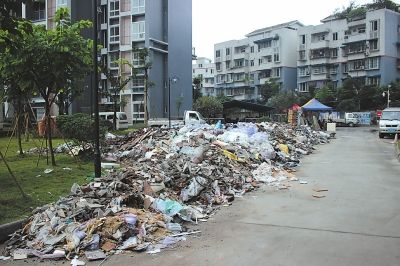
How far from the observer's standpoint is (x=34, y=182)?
1117 cm

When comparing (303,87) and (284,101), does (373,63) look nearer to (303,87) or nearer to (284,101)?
(284,101)

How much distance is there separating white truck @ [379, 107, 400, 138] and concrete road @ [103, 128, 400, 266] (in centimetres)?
2110

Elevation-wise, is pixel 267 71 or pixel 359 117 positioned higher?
pixel 267 71

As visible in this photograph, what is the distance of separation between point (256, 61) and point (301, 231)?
87291mm

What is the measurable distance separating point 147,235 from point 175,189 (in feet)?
10.7

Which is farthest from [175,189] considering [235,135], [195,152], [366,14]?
[366,14]

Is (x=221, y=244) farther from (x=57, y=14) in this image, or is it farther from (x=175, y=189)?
(x=57, y=14)

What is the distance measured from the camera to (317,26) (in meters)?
79.2

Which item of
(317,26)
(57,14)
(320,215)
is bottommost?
(320,215)

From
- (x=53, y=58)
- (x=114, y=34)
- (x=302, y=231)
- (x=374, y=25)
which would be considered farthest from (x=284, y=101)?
(x=302, y=231)

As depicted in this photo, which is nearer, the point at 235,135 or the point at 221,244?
the point at 221,244

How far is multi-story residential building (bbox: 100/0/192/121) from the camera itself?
52125 millimetres

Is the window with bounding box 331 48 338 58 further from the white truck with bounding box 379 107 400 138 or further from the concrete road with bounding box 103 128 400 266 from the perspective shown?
the concrete road with bounding box 103 128 400 266

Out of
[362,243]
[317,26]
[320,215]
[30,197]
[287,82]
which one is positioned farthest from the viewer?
[287,82]
